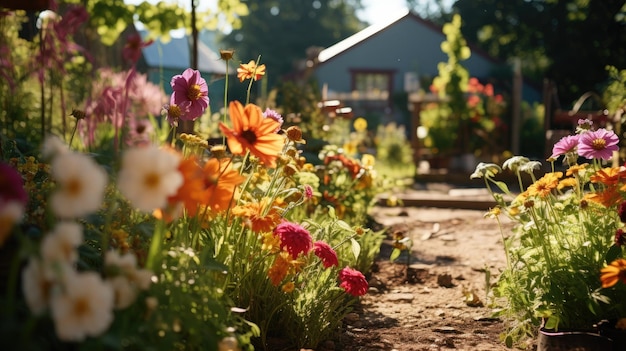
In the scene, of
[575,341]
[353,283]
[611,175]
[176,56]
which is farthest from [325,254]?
[176,56]

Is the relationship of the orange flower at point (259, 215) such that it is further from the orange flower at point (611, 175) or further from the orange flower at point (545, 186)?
the orange flower at point (611, 175)

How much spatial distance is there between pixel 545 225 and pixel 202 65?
19.0m

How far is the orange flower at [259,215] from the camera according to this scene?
2.30 metres

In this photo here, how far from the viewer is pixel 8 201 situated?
4.33ft

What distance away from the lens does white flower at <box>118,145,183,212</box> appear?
1.32 metres

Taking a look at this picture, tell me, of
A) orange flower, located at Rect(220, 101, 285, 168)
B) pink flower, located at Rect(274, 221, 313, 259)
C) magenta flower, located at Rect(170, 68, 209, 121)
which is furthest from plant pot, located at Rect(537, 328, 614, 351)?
magenta flower, located at Rect(170, 68, 209, 121)

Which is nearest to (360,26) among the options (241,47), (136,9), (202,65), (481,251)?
(241,47)

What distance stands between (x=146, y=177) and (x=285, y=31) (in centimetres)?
3204

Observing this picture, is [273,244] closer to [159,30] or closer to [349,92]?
[159,30]

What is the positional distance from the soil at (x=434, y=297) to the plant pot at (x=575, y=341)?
0.97 ft

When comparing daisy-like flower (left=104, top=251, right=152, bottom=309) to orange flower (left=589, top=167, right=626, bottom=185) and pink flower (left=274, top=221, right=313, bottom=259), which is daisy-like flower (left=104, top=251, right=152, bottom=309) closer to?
pink flower (left=274, top=221, right=313, bottom=259)

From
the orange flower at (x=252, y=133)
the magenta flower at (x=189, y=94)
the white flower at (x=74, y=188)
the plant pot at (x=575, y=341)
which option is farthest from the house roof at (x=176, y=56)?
the white flower at (x=74, y=188)

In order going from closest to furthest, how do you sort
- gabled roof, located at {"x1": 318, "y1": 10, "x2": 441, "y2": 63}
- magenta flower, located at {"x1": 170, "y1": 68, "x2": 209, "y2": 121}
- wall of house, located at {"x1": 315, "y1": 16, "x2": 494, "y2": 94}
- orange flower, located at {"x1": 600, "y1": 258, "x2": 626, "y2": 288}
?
1. orange flower, located at {"x1": 600, "y1": 258, "x2": 626, "y2": 288}
2. magenta flower, located at {"x1": 170, "y1": 68, "x2": 209, "y2": 121}
3. gabled roof, located at {"x1": 318, "y1": 10, "x2": 441, "y2": 63}
4. wall of house, located at {"x1": 315, "y1": 16, "x2": 494, "y2": 94}

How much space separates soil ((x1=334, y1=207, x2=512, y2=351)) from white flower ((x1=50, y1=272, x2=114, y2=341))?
5.08ft
